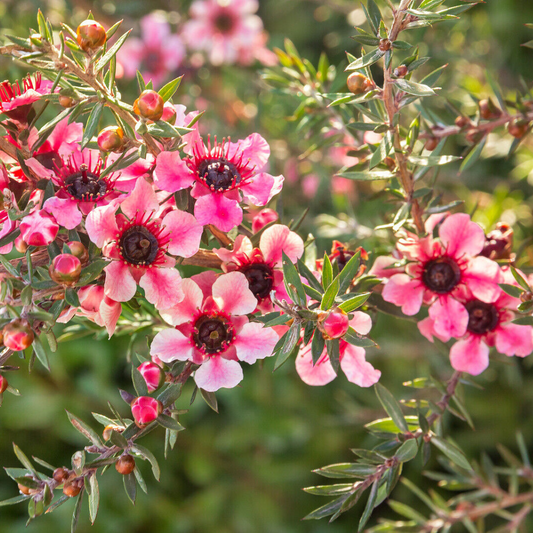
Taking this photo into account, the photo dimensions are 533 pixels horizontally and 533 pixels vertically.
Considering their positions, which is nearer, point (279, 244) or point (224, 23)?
point (279, 244)

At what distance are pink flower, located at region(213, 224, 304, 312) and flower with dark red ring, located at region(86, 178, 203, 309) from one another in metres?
0.05

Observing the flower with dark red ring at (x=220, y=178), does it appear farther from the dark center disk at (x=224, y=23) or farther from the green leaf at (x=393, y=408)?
the dark center disk at (x=224, y=23)

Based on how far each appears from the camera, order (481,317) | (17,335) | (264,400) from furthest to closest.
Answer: (264,400), (481,317), (17,335)

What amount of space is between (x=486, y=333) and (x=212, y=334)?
300 mm

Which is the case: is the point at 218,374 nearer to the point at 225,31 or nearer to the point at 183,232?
the point at 183,232

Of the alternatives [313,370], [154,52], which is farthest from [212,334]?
[154,52]

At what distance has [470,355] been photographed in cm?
59

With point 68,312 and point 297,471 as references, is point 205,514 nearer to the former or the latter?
point 297,471

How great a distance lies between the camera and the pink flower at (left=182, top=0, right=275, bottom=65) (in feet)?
4.44

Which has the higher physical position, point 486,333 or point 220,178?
point 220,178

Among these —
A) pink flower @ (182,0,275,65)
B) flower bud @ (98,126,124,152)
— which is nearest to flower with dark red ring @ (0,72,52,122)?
flower bud @ (98,126,124,152)

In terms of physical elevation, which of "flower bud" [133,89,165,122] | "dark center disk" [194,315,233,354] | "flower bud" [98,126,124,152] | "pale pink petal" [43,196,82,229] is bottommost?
"dark center disk" [194,315,233,354]

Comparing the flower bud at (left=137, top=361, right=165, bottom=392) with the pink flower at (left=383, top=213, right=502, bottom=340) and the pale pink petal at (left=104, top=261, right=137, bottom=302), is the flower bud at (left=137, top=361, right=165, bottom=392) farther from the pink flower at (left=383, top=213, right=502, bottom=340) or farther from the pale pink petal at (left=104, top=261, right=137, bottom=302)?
the pink flower at (left=383, top=213, right=502, bottom=340)

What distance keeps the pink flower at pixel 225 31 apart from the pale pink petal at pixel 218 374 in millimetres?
1067
